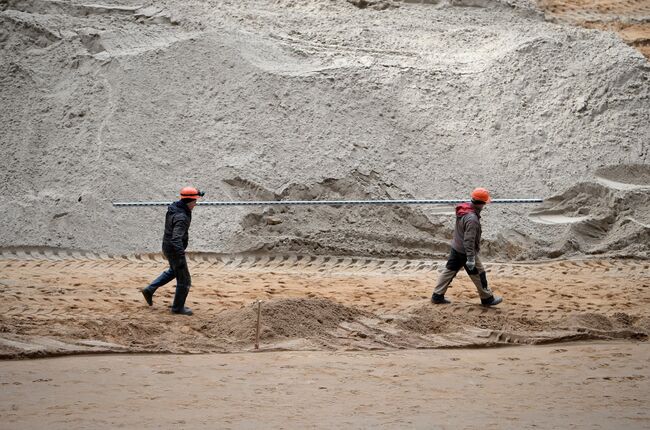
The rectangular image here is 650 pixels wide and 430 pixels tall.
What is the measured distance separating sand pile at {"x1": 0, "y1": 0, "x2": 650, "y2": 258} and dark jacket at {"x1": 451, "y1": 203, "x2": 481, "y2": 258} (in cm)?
321

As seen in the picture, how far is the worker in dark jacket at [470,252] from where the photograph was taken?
394 inches

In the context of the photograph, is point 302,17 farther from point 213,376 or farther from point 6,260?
point 213,376

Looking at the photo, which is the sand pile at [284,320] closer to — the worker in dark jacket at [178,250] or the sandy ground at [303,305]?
the sandy ground at [303,305]

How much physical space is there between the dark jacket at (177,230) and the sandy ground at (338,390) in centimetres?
182

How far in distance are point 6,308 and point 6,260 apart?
359cm

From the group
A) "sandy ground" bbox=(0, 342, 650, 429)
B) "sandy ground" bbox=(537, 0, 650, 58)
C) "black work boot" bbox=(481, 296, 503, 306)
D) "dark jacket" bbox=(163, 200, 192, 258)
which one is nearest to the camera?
"sandy ground" bbox=(0, 342, 650, 429)

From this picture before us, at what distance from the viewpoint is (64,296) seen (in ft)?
33.8

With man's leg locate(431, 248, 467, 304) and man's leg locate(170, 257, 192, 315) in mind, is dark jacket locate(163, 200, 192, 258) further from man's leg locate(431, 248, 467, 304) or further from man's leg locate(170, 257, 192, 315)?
man's leg locate(431, 248, 467, 304)

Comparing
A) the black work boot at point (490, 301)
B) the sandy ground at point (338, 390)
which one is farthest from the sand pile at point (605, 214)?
the sandy ground at point (338, 390)

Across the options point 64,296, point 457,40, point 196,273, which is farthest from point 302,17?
point 64,296

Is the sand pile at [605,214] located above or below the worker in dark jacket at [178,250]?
above

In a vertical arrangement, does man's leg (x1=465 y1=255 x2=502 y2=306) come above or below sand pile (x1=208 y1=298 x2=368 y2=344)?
above

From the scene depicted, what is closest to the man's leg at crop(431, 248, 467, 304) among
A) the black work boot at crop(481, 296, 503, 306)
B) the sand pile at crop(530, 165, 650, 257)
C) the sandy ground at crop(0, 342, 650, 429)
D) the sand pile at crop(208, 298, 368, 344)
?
the black work boot at crop(481, 296, 503, 306)

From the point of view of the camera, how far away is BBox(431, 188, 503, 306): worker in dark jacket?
10.0 meters
